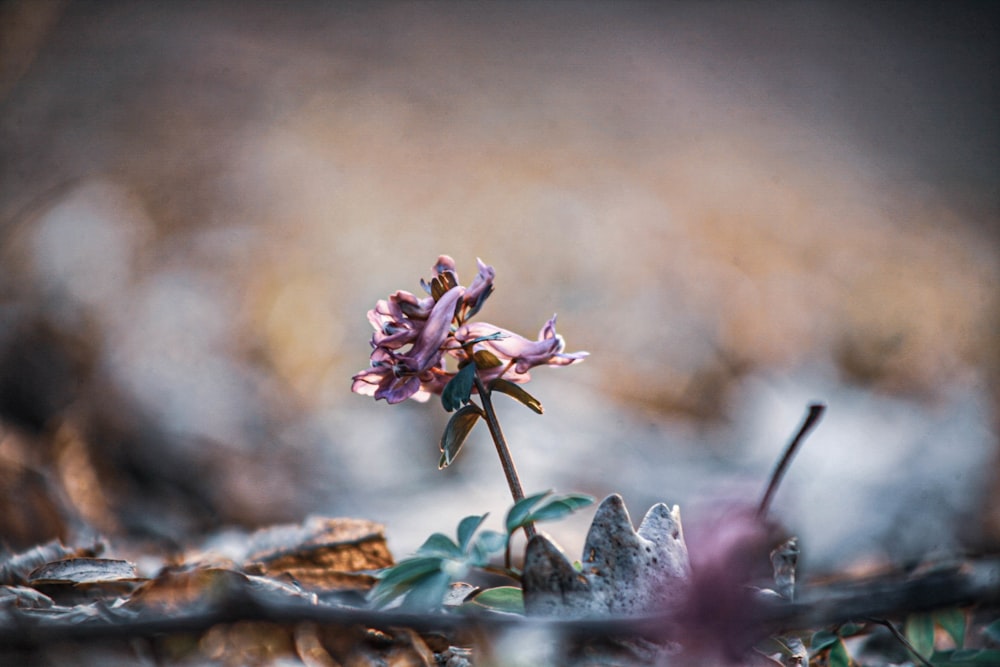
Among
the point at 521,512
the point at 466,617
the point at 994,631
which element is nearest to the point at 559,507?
the point at 521,512

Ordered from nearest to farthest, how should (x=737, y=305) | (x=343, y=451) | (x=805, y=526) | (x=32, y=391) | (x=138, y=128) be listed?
(x=805, y=526)
(x=32, y=391)
(x=343, y=451)
(x=737, y=305)
(x=138, y=128)

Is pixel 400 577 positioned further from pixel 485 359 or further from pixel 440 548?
pixel 485 359

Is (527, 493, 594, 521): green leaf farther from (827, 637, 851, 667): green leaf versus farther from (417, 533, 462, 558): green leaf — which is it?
(827, 637, 851, 667): green leaf

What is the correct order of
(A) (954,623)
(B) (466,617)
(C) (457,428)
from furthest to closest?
(C) (457,428), (A) (954,623), (B) (466,617)

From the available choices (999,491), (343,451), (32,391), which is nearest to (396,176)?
(343,451)

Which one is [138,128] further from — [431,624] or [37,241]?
[431,624]

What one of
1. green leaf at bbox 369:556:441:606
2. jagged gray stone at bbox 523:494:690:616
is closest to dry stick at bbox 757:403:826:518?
jagged gray stone at bbox 523:494:690:616
